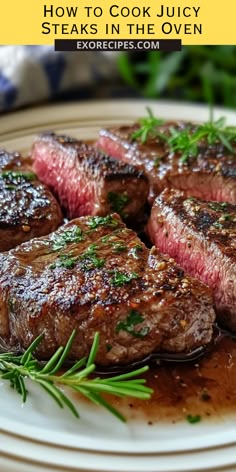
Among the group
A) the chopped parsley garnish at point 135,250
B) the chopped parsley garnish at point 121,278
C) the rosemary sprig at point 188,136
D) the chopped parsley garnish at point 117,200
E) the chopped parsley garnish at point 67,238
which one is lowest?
the chopped parsley garnish at point 121,278

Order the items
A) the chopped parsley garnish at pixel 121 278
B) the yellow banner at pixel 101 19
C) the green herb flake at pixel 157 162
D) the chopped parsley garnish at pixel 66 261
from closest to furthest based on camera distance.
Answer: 1. the chopped parsley garnish at pixel 121 278
2. the chopped parsley garnish at pixel 66 261
3. the green herb flake at pixel 157 162
4. the yellow banner at pixel 101 19

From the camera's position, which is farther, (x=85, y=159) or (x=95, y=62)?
(x=95, y=62)

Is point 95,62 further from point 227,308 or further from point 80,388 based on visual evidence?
point 80,388

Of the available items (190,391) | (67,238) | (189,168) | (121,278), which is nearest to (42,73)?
(189,168)

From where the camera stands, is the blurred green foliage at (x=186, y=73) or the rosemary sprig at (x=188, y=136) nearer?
the rosemary sprig at (x=188, y=136)

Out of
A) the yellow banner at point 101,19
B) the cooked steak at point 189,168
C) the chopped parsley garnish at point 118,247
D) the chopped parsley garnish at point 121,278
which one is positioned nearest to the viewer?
the chopped parsley garnish at point 121,278

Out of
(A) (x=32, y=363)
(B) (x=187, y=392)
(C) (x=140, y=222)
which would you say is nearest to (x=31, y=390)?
(A) (x=32, y=363)

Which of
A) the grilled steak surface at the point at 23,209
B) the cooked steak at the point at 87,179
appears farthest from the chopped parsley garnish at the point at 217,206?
the grilled steak surface at the point at 23,209

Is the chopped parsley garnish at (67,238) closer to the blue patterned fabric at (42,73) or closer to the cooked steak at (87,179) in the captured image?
the cooked steak at (87,179)

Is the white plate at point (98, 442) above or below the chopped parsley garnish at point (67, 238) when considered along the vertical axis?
below
